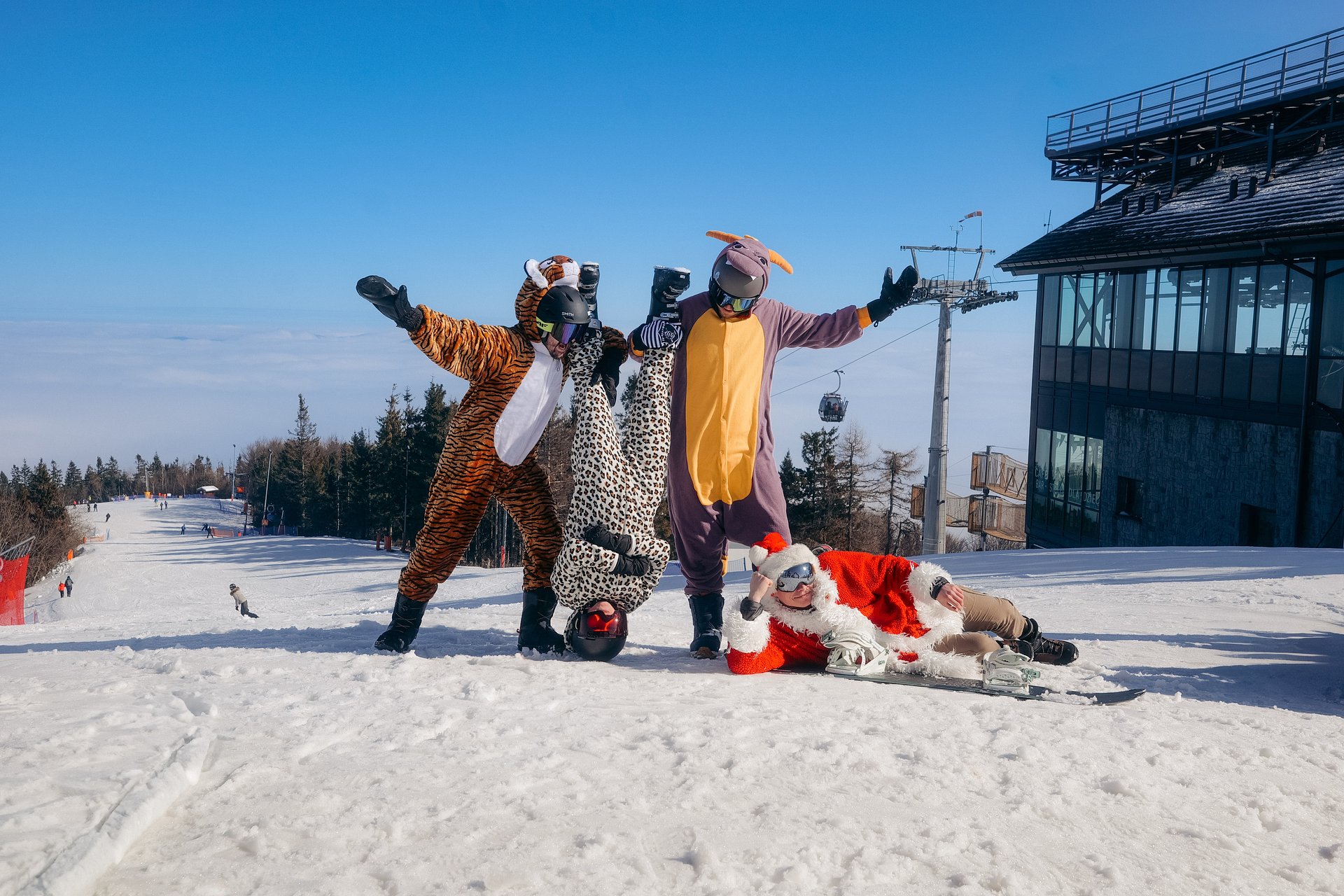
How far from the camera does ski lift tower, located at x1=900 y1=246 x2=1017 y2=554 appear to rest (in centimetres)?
1998

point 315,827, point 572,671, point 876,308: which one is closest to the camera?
point 315,827

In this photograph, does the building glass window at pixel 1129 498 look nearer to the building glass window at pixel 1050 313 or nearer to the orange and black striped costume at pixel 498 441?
the building glass window at pixel 1050 313

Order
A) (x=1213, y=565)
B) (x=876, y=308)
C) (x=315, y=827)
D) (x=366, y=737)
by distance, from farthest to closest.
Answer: (x=1213, y=565), (x=876, y=308), (x=366, y=737), (x=315, y=827)

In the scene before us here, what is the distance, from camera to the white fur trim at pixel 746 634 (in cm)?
413

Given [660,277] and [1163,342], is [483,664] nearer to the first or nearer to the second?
[660,277]

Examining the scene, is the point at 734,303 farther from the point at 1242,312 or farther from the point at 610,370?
the point at 1242,312

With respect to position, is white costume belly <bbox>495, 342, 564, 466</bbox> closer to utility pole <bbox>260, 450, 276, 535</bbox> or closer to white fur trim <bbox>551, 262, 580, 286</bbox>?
white fur trim <bbox>551, 262, 580, 286</bbox>

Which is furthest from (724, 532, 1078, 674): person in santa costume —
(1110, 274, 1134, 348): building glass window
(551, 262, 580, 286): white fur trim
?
(1110, 274, 1134, 348): building glass window

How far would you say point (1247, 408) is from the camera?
48.8 ft

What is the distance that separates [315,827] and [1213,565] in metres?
8.48

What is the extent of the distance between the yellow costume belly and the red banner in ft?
47.3

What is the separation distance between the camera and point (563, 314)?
4668 millimetres

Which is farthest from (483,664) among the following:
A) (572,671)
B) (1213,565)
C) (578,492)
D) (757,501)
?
(1213,565)

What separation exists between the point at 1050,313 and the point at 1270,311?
512cm
